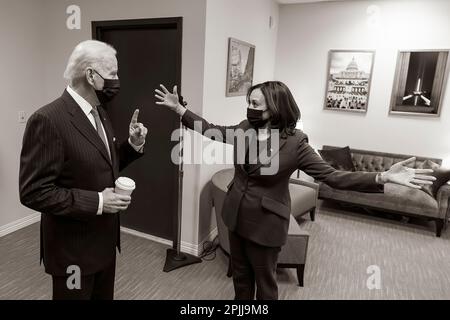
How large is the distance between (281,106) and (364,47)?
3406 millimetres

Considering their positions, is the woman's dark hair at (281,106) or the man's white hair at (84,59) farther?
the woman's dark hair at (281,106)

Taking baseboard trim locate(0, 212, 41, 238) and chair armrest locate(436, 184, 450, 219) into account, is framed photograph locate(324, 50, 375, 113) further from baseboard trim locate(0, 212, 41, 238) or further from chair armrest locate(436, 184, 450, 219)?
baseboard trim locate(0, 212, 41, 238)

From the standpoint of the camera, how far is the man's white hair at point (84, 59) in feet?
4.18

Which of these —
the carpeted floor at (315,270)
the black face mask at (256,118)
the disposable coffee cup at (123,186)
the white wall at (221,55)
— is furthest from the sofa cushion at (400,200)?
the disposable coffee cup at (123,186)

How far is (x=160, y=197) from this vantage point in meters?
3.19

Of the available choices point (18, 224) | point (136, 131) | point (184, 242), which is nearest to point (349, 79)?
point (184, 242)

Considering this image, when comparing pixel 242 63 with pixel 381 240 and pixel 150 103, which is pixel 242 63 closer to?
pixel 150 103

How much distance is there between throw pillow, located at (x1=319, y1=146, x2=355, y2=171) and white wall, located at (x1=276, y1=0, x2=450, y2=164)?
42cm

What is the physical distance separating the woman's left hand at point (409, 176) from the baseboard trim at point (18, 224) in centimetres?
338

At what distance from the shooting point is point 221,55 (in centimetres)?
300

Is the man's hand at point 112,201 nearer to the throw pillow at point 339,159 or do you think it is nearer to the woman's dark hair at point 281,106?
the woman's dark hair at point 281,106

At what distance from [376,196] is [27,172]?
379 cm

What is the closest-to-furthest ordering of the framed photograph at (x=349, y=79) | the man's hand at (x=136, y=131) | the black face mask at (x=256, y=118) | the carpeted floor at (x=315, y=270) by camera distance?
1. the man's hand at (x=136, y=131)
2. the black face mask at (x=256, y=118)
3. the carpeted floor at (x=315, y=270)
4. the framed photograph at (x=349, y=79)

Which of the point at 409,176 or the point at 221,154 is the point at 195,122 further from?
the point at 221,154
